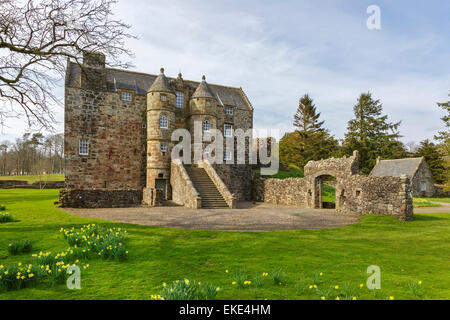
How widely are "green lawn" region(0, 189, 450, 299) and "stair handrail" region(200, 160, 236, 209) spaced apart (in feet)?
30.7

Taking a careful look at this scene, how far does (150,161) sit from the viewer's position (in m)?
26.2

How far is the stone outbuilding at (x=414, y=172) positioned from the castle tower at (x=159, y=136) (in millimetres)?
31029

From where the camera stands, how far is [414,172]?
39344 mm

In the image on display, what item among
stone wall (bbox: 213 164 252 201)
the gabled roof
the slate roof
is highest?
the slate roof

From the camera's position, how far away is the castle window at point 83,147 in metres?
25.5

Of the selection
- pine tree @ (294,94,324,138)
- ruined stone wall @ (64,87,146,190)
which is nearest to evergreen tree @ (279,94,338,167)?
pine tree @ (294,94,324,138)

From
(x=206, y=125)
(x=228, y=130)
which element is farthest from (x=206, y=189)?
(x=228, y=130)

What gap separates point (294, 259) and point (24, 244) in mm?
7137

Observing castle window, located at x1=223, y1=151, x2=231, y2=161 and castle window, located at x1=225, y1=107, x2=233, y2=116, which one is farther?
castle window, located at x1=225, y1=107, x2=233, y2=116

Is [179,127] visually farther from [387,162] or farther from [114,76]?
[387,162]

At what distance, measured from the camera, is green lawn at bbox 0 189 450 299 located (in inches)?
196

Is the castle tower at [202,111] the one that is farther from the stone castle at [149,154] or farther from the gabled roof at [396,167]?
the gabled roof at [396,167]

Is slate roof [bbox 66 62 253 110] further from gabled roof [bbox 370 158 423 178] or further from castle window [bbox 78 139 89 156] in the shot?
gabled roof [bbox 370 158 423 178]

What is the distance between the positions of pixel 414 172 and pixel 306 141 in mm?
16339
